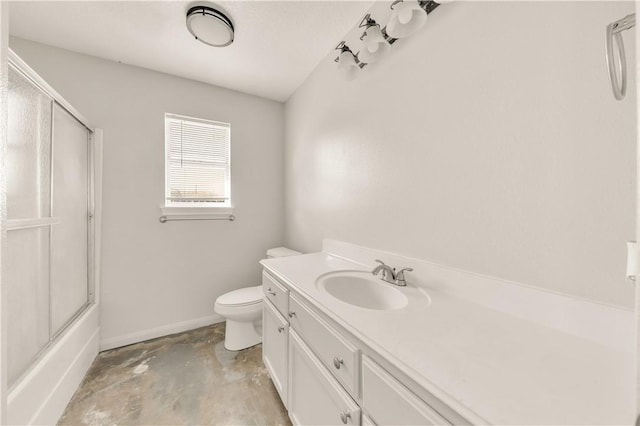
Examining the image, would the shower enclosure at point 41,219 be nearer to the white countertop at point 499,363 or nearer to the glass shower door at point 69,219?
the glass shower door at point 69,219

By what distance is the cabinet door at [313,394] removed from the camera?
2.44 feet

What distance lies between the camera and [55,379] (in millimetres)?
1204

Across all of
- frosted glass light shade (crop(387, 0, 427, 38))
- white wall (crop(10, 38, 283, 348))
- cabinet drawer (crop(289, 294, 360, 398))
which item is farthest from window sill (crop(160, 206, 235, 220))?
frosted glass light shade (crop(387, 0, 427, 38))

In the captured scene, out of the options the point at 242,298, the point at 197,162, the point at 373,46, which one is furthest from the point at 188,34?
the point at 242,298

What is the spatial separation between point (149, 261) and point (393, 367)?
2184 mm

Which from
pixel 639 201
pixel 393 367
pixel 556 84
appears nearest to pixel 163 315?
pixel 393 367

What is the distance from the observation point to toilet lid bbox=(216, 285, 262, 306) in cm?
176

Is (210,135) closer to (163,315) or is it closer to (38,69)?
(38,69)

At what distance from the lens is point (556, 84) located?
713mm

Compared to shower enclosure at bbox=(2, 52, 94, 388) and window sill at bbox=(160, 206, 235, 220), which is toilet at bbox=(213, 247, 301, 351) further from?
shower enclosure at bbox=(2, 52, 94, 388)

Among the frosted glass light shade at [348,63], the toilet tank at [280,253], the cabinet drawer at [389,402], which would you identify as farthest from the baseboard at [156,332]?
the frosted glass light shade at [348,63]

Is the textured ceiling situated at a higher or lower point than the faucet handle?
higher

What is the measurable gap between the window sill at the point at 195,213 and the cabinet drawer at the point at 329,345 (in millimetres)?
1453

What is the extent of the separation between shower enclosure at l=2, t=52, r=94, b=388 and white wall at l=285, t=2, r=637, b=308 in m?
1.74
